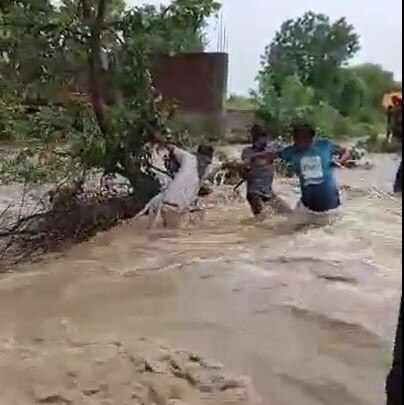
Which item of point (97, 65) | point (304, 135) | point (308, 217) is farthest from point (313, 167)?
point (97, 65)

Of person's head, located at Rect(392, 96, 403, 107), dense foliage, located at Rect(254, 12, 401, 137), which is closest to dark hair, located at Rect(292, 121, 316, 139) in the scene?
person's head, located at Rect(392, 96, 403, 107)

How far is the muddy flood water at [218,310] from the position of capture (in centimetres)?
437

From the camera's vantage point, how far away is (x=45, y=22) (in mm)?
9125

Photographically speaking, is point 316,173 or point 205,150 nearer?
point 316,173

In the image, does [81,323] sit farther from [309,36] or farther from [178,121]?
[309,36]

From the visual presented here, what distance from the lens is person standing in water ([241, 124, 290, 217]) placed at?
31.8 feet

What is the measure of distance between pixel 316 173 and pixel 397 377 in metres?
6.01

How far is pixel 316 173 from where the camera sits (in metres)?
8.51

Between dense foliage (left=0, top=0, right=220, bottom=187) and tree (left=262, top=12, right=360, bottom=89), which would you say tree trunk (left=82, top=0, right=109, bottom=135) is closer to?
dense foliage (left=0, top=0, right=220, bottom=187)

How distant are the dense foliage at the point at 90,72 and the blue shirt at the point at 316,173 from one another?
1.88m

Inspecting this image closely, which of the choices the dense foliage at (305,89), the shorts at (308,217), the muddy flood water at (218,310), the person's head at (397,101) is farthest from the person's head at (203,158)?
the person's head at (397,101)

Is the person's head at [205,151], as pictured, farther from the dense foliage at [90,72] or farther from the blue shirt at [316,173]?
the blue shirt at [316,173]

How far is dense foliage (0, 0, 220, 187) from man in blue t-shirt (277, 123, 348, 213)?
183cm

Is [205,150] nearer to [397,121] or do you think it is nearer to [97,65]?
[97,65]
